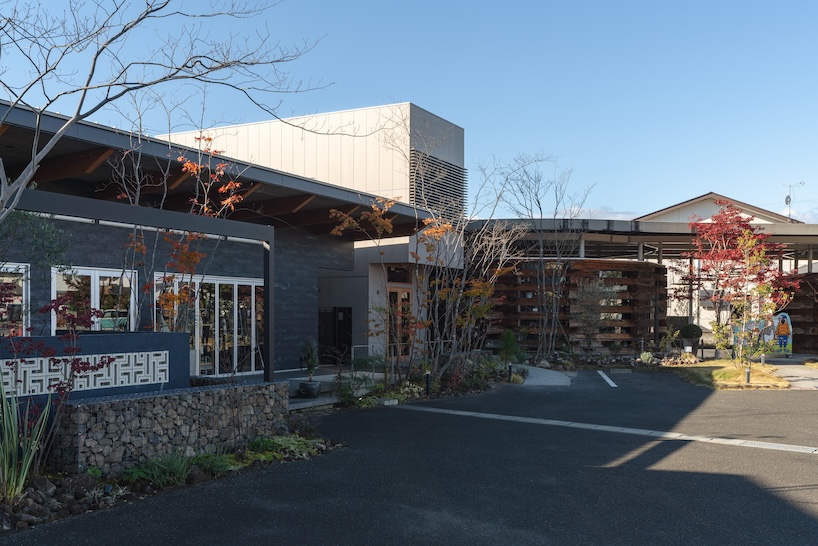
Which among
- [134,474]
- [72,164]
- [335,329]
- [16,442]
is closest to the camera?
[16,442]

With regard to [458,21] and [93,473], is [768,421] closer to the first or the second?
[458,21]

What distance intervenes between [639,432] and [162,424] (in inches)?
267

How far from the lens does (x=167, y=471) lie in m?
7.03

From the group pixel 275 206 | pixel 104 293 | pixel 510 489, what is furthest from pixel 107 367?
pixel 275 206

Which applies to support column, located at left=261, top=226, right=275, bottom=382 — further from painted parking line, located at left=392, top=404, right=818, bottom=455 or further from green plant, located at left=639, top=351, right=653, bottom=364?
green plant, located at left=639, top=351, right=653, bottom=364

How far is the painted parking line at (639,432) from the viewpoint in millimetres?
9164

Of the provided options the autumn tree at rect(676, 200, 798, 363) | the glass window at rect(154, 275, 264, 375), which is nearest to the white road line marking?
the autumn tree at rect(676, 200, 798, 363)

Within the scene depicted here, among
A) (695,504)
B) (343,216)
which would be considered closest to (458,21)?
(343,216)

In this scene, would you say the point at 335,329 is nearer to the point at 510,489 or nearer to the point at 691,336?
the point at 691,336

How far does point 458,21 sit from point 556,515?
9.30m

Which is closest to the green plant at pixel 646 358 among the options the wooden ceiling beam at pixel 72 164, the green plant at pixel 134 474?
the wooden ceiling beam at pixel 72 164

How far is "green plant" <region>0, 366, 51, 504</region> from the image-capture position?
5.98m

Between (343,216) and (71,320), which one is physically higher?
(343,216)

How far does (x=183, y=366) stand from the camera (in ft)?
29.6
